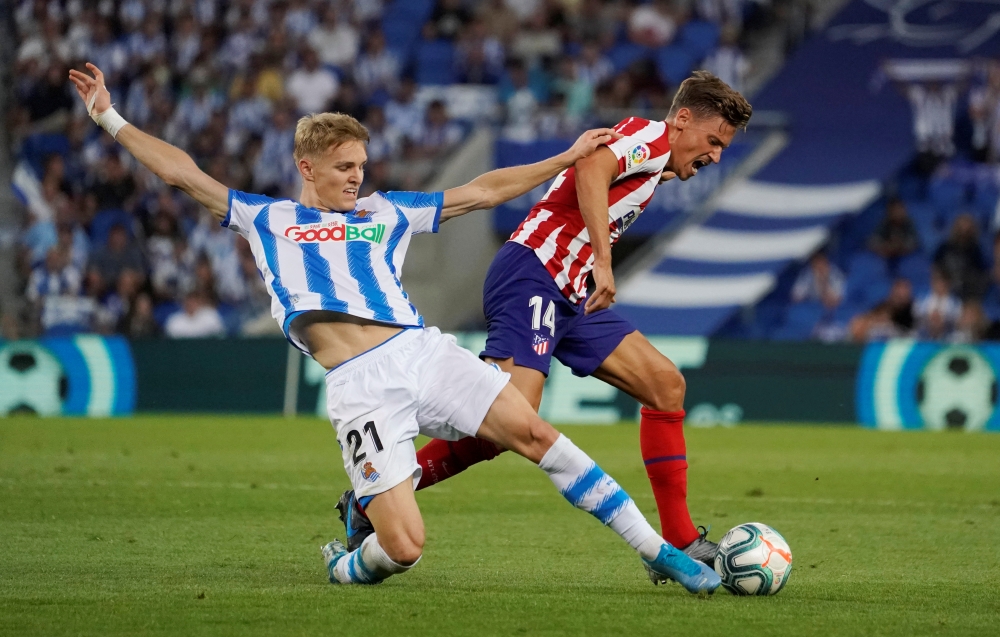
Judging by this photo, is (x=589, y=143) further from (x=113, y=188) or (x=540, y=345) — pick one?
(x=113, y=188)

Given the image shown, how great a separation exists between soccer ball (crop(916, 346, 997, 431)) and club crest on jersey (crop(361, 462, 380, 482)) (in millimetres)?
9896

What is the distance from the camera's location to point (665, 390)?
5.82m

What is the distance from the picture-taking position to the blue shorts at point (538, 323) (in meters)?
5.83

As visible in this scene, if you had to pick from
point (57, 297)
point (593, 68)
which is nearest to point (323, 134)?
point (57, 297)

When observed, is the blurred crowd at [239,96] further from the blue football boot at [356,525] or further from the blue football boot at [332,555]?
the blue football boot at [332,555]

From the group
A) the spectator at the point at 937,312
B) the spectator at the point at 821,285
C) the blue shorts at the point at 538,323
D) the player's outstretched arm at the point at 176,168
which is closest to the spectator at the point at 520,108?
the spectator at the point at 821,285

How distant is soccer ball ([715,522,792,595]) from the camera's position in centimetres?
505

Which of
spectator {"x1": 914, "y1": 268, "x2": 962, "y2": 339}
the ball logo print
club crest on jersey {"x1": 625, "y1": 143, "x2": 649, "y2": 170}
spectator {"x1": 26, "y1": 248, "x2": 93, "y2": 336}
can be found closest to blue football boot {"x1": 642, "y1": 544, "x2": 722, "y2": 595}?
club crest on jersey {"x1": 625, "y1": 143, "x2": 649, "y2": 170}

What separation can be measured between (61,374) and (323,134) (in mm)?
10370

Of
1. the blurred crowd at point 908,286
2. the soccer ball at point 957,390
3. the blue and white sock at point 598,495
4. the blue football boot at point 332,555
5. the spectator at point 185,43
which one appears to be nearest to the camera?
the blue and white sock at point 598,495

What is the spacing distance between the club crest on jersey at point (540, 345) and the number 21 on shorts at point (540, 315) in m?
0.03

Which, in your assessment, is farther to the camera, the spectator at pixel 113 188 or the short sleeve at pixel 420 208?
the spectator at pixel 113 188

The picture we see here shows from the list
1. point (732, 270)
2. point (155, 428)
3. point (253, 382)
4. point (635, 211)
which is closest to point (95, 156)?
point (253, 382)

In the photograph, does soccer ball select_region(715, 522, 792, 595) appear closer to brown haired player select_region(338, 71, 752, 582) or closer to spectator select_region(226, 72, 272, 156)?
brown haired player select_region(338, 71, 752, 582)
